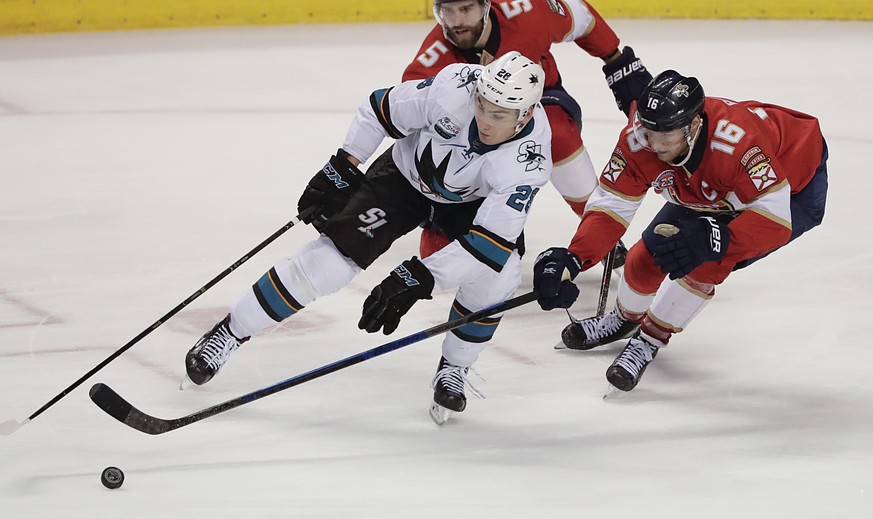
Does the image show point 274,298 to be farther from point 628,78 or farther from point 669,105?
point 628,78

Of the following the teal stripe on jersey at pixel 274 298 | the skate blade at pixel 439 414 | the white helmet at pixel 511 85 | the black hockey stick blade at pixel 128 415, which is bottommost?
the skate blade at pixel 439 414

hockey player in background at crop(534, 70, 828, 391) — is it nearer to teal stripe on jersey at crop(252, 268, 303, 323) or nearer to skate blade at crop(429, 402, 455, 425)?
skate blade at crop(429, 402, 455, 425)

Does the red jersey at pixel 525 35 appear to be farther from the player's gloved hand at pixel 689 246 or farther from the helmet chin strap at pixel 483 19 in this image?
the player's gloved hand at pixel 689 246

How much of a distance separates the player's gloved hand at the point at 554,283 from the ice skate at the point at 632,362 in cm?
40

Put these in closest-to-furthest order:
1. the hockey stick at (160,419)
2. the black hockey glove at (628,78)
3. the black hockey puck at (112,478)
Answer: the black hockey puck at (112,478)
the hockey stick at (160,419)
the black hockey glove at (628,78)

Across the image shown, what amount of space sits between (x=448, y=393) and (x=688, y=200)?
Result: 879 mm

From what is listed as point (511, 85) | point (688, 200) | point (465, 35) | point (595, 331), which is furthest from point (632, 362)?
point (465, 35)

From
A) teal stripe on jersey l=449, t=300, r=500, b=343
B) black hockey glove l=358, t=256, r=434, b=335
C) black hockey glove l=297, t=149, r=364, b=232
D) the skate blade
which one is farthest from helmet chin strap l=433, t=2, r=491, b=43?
the skate blade

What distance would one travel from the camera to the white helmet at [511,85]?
3.00 metres

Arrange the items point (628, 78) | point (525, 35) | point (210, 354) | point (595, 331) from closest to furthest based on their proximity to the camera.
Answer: point (210, 354)
point (595, 331)
point (525, 35)
point (628, 78)

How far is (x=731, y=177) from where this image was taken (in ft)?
10.9

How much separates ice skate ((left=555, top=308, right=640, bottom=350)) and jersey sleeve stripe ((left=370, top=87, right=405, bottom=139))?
0.89 m

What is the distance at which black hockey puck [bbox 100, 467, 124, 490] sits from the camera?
9.36 ft

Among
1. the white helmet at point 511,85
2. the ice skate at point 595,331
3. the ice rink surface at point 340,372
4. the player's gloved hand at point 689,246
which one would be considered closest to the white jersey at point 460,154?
the white helmet at point 511,85
